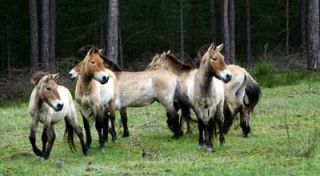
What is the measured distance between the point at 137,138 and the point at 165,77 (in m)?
1.42

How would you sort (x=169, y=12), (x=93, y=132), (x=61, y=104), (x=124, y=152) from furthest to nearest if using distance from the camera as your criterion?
(x=169, y=12) < (x=93, y=132) < (x=124, y=152) < (x=61, y=104)

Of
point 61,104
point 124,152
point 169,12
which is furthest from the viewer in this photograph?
point 169,12

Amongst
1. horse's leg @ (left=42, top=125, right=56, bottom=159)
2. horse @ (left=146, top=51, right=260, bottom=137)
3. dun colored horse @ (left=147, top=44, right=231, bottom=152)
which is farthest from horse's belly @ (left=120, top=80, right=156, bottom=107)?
horse's leg @ (left=42, top=125, right=56, bottom=159)

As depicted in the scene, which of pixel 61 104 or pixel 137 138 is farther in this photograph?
pixel 137 138

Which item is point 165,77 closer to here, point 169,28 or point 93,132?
point 93,132

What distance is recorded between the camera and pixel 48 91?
417 inches

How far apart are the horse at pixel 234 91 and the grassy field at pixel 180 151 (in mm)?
367

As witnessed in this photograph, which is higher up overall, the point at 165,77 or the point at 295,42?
the point at 165,77

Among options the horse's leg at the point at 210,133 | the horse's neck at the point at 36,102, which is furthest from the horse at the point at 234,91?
the horse's neck at the point at 36,102

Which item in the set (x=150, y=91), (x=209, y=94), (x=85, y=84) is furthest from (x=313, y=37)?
(x=85, y=84)

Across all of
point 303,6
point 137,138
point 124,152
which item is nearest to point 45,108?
point 124,152

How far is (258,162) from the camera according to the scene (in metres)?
9.68

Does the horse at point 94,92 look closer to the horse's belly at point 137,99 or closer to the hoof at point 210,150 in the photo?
the horse's belly at point 137,99

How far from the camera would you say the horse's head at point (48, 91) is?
10438 millimetres
